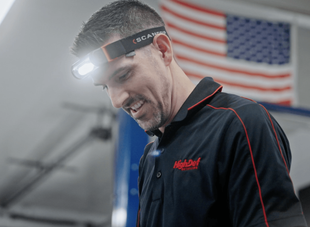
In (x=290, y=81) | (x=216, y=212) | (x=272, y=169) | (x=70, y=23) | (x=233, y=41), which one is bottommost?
(x=216, y=212)

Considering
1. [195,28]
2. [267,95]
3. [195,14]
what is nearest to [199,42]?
[195,28]

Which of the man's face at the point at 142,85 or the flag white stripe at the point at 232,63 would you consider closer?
the man's face at the point at 142,85

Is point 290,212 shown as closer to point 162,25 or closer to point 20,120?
point 162,25

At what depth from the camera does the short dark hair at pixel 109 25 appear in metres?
1.10

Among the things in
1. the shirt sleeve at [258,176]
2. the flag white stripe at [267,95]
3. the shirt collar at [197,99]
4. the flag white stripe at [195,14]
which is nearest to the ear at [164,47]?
the shirt collar at [197,99]

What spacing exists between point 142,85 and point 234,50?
250 cm

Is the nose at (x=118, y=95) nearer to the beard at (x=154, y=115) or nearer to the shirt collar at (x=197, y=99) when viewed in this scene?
the beard at (x=154, y=115)

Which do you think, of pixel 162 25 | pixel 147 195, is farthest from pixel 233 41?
pixel 147 195

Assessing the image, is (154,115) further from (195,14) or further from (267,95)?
(267,95)

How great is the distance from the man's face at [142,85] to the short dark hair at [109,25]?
0.08m

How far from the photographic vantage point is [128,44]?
108 cm

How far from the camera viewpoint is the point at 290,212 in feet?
2.54

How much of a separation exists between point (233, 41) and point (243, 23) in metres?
0.23

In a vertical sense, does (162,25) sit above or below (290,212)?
above
